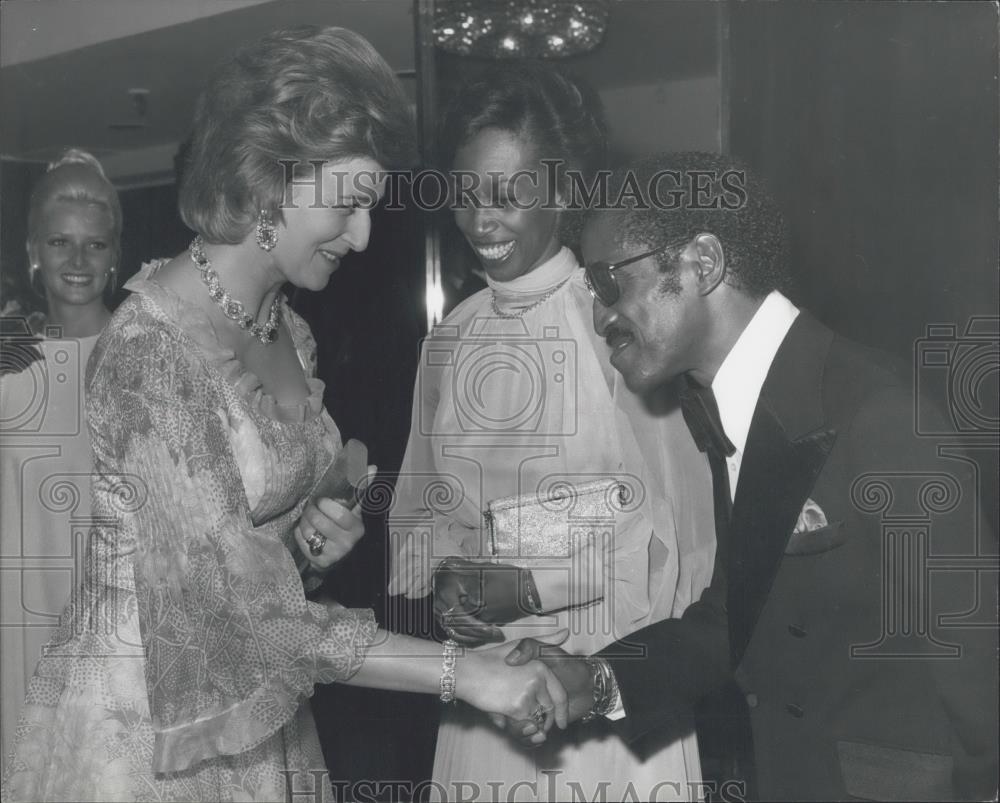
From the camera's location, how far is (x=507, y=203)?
2316 mm

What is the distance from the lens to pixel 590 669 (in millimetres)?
2324

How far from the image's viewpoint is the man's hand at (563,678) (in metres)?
2.29

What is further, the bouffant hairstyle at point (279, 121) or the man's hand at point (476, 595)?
the man's hand at point (476, 595)

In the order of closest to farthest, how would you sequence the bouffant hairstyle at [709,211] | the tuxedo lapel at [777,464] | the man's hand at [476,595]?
the tuxedo lapel at [777,464]
the bouffant hairstyle at [709,211]
the man's hand at [476,595]

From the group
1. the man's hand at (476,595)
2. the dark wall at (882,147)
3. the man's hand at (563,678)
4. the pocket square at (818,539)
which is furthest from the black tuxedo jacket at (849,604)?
the man's hand at (476,595)

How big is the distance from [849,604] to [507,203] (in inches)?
44.6

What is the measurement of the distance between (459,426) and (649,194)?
660 mm

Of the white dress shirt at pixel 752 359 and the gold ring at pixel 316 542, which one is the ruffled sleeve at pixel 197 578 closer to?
the gold ring at pixel 316 542

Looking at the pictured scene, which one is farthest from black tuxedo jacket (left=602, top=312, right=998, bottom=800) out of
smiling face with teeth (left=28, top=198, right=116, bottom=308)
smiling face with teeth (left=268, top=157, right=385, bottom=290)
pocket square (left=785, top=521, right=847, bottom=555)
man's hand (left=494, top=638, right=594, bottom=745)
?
smiling face with teeth (left=28, top=198, right=116, bottom=308)

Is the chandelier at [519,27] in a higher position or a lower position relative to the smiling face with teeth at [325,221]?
higher

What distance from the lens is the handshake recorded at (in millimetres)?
2299

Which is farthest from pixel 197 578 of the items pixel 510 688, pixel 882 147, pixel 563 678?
pixel 882 147

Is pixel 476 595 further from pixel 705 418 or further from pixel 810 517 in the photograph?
pixel 810 517

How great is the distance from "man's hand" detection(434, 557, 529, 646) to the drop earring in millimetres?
793
